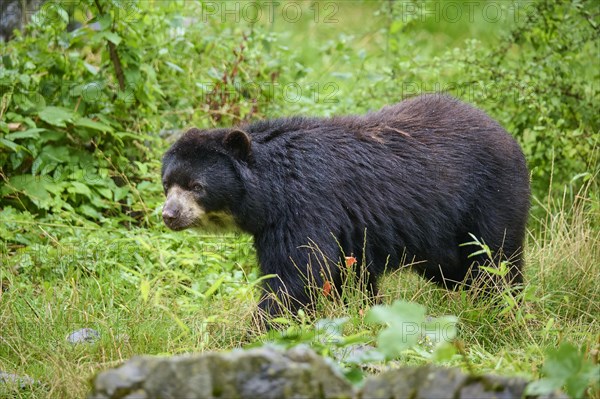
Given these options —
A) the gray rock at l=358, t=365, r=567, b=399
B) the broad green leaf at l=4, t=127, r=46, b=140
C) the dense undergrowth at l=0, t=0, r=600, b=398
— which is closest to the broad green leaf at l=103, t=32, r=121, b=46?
the dense undergrowth at l=0, t=0, r=600, b=398

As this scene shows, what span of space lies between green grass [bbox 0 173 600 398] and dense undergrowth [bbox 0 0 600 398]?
0.02 metres

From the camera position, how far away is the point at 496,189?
649cm

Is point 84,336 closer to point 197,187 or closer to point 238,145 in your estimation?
point 197,187

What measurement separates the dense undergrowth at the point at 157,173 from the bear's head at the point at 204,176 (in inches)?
13.6

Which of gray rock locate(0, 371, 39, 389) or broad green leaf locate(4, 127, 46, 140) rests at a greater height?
broad green leaf locate(4, 127, 46, 140)

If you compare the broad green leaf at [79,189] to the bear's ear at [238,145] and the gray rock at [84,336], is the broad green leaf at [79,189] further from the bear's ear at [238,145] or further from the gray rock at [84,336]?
the gray rock at [84,336]

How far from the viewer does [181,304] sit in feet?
20.0

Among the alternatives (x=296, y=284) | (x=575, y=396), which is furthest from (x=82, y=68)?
(x=575, y=396)

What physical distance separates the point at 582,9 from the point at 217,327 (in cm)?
495

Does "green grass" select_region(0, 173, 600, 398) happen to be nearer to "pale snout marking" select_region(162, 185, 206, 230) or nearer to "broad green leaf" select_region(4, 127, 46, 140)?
"pale snout marking" select_region(162, 185, 206, 230)

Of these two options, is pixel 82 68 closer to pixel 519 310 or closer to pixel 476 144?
pixel 476 144

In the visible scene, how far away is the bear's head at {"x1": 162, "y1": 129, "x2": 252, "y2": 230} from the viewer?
20.4 ft

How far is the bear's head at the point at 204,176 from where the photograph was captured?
620 cm

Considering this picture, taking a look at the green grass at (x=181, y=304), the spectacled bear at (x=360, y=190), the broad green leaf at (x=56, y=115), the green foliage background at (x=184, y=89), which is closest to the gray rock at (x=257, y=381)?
the green grass at (x=181, y=304)
